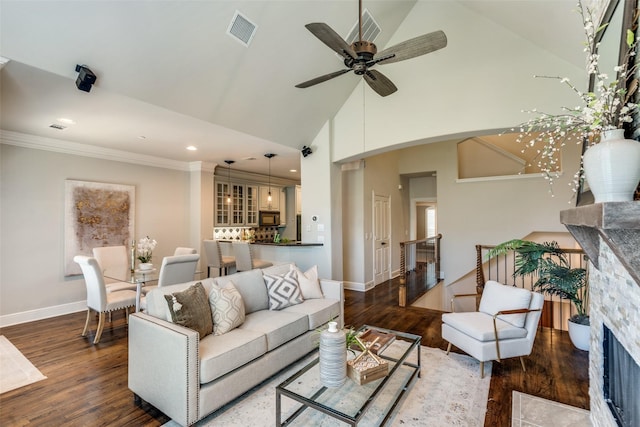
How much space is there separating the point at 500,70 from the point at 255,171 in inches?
226

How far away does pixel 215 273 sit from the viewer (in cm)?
635

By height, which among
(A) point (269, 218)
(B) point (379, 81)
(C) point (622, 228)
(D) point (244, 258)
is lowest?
(D) point (244, 258)

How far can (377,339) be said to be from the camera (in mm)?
2523

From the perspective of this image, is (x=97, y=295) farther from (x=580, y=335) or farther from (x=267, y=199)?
(x=580, y=335)

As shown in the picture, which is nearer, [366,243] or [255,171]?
[366,243]

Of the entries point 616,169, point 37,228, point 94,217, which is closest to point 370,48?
point 616,169

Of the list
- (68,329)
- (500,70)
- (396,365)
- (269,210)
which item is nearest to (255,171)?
(269,210)

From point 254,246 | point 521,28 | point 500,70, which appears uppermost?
point 521,28

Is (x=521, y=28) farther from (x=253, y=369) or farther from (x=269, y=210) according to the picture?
(x=269, y=210)

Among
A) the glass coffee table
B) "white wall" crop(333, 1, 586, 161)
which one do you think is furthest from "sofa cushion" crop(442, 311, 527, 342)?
"white wall" crop(333, 1, 586, 161)

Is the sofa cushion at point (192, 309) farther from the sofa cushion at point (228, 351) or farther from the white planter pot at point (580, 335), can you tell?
the white planter pot at point (580, 335)

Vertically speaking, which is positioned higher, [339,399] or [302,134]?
[302,134]

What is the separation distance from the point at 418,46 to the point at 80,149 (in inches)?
212

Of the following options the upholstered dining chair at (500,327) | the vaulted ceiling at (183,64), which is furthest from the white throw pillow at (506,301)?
the vaulted ceiling at (183,64)
